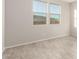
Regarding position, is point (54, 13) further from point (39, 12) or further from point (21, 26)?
point (21, 26)

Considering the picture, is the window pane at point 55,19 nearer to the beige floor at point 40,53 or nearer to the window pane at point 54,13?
the window pane at point 54,13

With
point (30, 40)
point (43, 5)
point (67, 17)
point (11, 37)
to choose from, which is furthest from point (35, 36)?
point (67, 17)

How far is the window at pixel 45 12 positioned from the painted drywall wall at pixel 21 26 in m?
0.33

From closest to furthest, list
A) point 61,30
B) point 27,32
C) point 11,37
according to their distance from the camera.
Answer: point 11,37, point 27,32, point 61,30

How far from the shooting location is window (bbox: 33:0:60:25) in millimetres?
5301

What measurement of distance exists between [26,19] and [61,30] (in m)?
3.22

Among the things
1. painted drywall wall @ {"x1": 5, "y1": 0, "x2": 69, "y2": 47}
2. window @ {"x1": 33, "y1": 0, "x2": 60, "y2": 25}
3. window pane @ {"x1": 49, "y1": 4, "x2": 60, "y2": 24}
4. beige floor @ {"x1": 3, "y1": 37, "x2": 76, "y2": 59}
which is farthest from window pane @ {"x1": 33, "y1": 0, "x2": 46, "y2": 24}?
beige floor @ {"x1": 3, "y1": 37, "x2": 76, "y2": 59}

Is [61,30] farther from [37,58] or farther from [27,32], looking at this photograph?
[37,58]

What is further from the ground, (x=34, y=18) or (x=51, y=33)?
(x=34, y=18)

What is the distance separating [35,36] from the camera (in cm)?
520

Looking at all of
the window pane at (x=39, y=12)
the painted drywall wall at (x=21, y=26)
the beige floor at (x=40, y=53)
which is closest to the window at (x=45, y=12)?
the window pane at (x=39, y=12)

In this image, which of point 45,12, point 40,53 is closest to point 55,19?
point 45,12

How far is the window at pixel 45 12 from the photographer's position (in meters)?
5.30

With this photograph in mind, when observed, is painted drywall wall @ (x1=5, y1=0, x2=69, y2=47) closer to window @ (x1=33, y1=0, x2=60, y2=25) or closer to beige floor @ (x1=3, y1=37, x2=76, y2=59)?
window @ (x1=33, y1=0, x2=60, y2=25)
